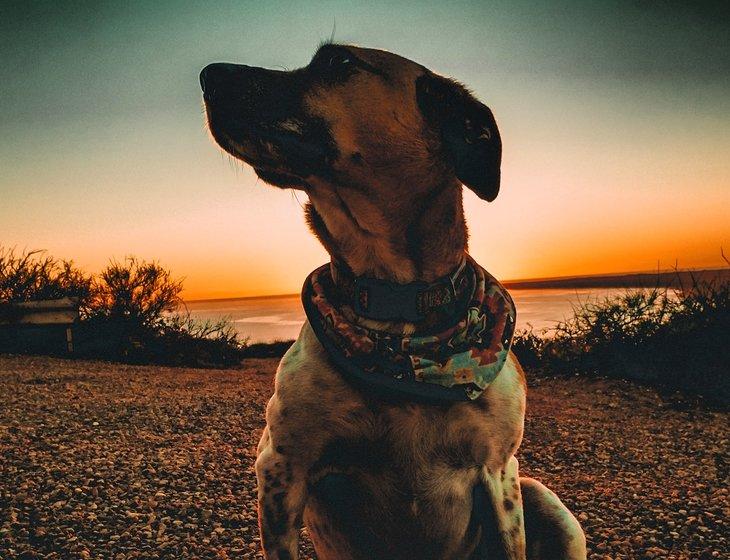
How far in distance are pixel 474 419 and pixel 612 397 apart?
6.94 meters

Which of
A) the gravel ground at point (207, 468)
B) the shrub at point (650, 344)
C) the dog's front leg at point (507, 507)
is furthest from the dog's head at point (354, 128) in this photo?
the shrub at point (650, 344)

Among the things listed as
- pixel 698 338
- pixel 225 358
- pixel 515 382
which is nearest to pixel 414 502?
pixel 515 382

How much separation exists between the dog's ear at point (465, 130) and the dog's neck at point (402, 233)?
99mm

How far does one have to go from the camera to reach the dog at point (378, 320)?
2.39 meters

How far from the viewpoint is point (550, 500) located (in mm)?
2828

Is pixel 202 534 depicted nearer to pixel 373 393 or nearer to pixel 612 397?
pixel 373 393

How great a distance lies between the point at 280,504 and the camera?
2.38 m

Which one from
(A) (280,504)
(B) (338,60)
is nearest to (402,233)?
(B) (338,60)

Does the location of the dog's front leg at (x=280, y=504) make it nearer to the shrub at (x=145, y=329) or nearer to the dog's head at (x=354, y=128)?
the dog's head at (x=354, y=128)

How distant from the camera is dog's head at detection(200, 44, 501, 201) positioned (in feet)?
8.20

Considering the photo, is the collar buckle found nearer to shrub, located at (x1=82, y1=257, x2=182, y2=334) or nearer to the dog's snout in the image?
→ the dog's snout

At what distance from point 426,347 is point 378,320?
22cm

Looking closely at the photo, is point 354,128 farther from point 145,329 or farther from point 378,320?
point 145,329

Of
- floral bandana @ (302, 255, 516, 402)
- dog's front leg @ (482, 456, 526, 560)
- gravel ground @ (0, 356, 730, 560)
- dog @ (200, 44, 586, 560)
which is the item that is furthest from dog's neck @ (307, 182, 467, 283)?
gravel ground @ (0, 356, 730, 560)
